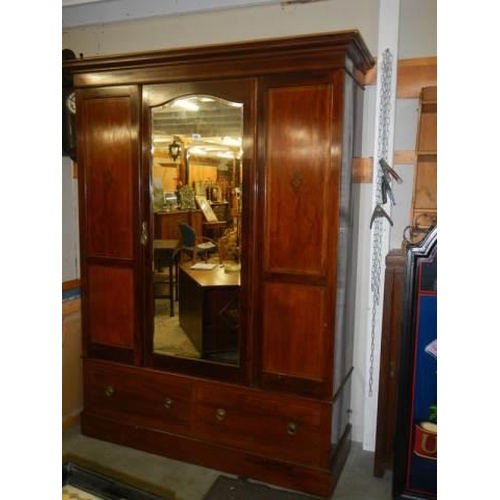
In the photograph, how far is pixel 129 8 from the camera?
2.93m

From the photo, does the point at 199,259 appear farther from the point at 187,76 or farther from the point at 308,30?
the point at 308,30

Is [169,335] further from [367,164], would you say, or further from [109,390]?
[367,164]

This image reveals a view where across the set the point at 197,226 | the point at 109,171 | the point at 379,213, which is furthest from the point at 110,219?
the point at 379,213

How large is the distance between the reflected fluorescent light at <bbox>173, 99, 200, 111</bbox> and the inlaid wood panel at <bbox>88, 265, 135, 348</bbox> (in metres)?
0.94

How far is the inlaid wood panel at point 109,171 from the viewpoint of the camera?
98.1 inches

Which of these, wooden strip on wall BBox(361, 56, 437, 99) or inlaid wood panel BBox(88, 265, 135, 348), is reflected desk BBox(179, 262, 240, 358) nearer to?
inlaid wood panel BBox(88, 265, 135, 348)

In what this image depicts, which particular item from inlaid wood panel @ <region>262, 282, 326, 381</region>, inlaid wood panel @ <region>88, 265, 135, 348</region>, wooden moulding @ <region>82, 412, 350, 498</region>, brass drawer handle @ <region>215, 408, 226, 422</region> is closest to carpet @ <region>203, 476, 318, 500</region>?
wooden moulding @ <region>82, 412, 350, 498</region>

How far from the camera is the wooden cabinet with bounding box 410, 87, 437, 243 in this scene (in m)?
2.33

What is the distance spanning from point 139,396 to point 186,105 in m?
1.63

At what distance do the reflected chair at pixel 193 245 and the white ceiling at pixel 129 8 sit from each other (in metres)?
1.34

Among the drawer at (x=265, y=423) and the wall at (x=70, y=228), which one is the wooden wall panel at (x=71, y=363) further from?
the drawer at (x=265, y=423)

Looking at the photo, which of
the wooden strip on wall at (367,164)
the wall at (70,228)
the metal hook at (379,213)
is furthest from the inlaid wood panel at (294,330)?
the wall at (70,228)

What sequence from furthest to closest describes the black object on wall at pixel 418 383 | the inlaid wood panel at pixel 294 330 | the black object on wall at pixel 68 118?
the black object on wall at pixel 68 118 → the inlaid wood panel at pixel 294 330 → the black object on wall at pixel 418 383
